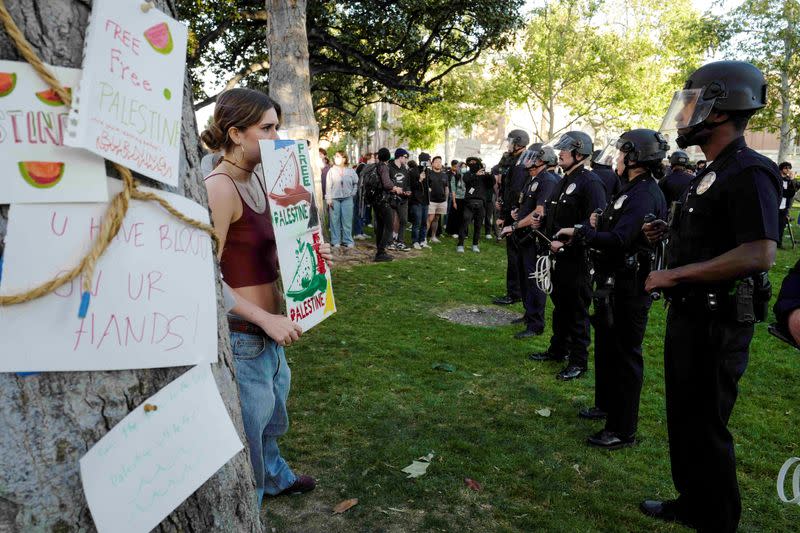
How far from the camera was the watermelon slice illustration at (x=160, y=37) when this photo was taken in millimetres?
1093

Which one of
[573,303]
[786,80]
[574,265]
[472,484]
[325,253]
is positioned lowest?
[472,484]

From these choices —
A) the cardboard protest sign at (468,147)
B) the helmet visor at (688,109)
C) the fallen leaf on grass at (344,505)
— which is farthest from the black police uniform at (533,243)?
the cardboard protest sign at (468,147)

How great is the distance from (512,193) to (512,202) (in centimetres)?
14

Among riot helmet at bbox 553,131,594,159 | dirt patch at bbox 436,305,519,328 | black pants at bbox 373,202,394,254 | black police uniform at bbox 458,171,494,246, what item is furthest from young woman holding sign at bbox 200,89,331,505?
black police uniform at bbox 458,171,494,246

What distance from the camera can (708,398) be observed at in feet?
9.39

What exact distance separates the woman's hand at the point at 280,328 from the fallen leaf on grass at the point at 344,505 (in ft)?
4.73

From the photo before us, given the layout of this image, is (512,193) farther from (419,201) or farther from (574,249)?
(419,201)

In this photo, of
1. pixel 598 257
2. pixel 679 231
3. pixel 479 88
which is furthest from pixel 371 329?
pixel 479 88

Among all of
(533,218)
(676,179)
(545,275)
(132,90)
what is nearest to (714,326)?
(132,90)

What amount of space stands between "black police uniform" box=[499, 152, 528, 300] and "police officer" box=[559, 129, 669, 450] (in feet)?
12.4

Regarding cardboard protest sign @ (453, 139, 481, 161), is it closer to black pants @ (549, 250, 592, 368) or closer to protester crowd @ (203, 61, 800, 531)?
black pants @ (549, 250, 592, 368)

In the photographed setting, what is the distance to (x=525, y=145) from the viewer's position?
27.8 ft

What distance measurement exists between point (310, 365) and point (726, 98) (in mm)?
4247

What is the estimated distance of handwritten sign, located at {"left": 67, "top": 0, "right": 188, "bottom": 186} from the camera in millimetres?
997
